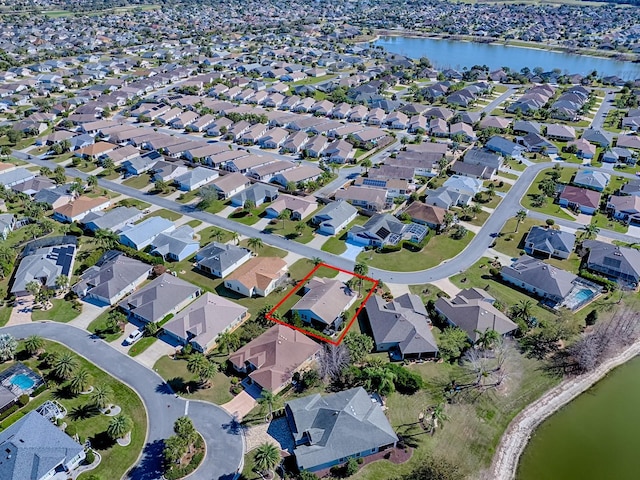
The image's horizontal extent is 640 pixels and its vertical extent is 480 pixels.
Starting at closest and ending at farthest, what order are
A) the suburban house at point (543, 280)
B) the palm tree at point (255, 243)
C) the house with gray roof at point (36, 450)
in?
the house with gray roof at point (36, 450) < the suburban house at point (543, 280) < the palm tree at point (255, 243)

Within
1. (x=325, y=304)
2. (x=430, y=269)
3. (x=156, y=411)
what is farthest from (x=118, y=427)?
(x=430, y=269)

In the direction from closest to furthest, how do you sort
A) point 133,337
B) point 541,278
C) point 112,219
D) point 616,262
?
point 133,337 < point 541,278 < point 616,262 < point 112,219

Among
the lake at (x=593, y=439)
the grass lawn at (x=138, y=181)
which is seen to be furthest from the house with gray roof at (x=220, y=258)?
the lake at (x=593, y=439)

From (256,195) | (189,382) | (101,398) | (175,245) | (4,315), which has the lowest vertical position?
(4,315)

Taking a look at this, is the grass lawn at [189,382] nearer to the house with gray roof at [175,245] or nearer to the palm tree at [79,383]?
the palm tree at [79,383]

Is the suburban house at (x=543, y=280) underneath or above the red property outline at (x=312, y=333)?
above

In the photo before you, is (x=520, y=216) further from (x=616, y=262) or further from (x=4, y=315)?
(x=4, y=315)

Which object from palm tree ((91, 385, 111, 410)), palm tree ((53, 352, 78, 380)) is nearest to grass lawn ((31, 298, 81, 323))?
palm tree ((53, 352, 78, 380))

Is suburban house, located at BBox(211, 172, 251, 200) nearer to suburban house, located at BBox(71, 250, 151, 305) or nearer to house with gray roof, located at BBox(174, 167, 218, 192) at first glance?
house with gray roof, located at BBox(174, 167, 218, 192)
